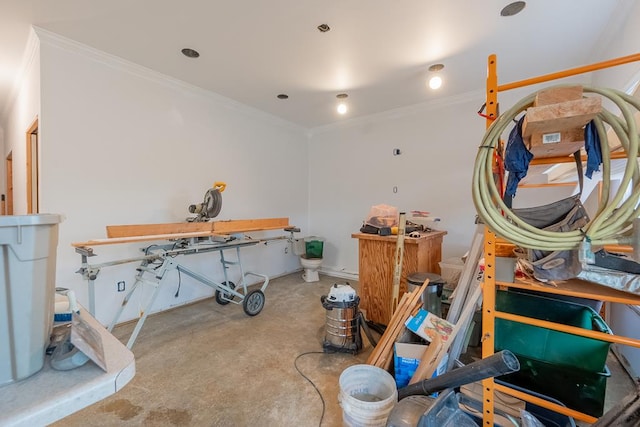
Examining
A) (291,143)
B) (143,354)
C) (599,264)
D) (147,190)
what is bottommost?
(143,354)

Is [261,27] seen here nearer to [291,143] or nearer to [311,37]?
[311,37]

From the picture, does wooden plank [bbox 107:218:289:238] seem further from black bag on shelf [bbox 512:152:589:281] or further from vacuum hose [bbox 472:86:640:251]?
black bag on shelf [bbox 512:152:589:281]

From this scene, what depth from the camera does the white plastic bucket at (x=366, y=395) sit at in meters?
1.52

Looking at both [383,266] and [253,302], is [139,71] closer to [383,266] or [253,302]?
[253,302]

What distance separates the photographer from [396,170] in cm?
462

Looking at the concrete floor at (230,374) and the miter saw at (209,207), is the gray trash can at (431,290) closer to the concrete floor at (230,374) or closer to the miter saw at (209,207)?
the concrete floor at (230,374)

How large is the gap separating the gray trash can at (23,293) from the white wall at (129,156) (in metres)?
2.79

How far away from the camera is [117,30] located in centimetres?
255

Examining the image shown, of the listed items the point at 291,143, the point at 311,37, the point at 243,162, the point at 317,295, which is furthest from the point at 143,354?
the point at 291,143

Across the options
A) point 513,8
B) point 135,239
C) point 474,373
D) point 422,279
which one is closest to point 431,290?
point 422,279

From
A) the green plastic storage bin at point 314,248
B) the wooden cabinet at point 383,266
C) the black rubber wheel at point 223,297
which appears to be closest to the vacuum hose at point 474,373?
the wooden cabinet at point 383,266

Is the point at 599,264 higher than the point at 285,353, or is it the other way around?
the point at 599,264

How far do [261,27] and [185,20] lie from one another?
672 millimetres

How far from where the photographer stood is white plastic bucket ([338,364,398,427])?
1521mm
